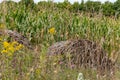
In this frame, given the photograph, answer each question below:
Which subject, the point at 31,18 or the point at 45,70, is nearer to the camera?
the point at 45,70

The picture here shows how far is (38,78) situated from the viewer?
471 centimetres

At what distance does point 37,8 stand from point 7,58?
9.95 metres

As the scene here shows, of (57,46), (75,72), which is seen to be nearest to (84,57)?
(57,46)

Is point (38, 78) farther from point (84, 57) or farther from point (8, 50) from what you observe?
point (84, 57)

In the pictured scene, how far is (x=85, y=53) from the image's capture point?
260 inches

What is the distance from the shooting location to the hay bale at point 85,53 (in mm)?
6287

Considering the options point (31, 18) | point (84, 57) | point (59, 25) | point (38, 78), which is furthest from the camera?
point (31, 18)

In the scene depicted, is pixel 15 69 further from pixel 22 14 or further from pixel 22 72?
pixel 22 14

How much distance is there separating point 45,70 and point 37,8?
10014 millimetres

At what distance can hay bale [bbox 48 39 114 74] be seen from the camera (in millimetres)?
6287

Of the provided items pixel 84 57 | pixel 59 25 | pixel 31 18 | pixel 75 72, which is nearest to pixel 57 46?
pixel 84 57

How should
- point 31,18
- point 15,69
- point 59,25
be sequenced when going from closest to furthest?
1. point 15,69
2. point 59,25
3. point 31,18

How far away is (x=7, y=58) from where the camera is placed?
16.4 ft

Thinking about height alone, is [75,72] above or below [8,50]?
below
